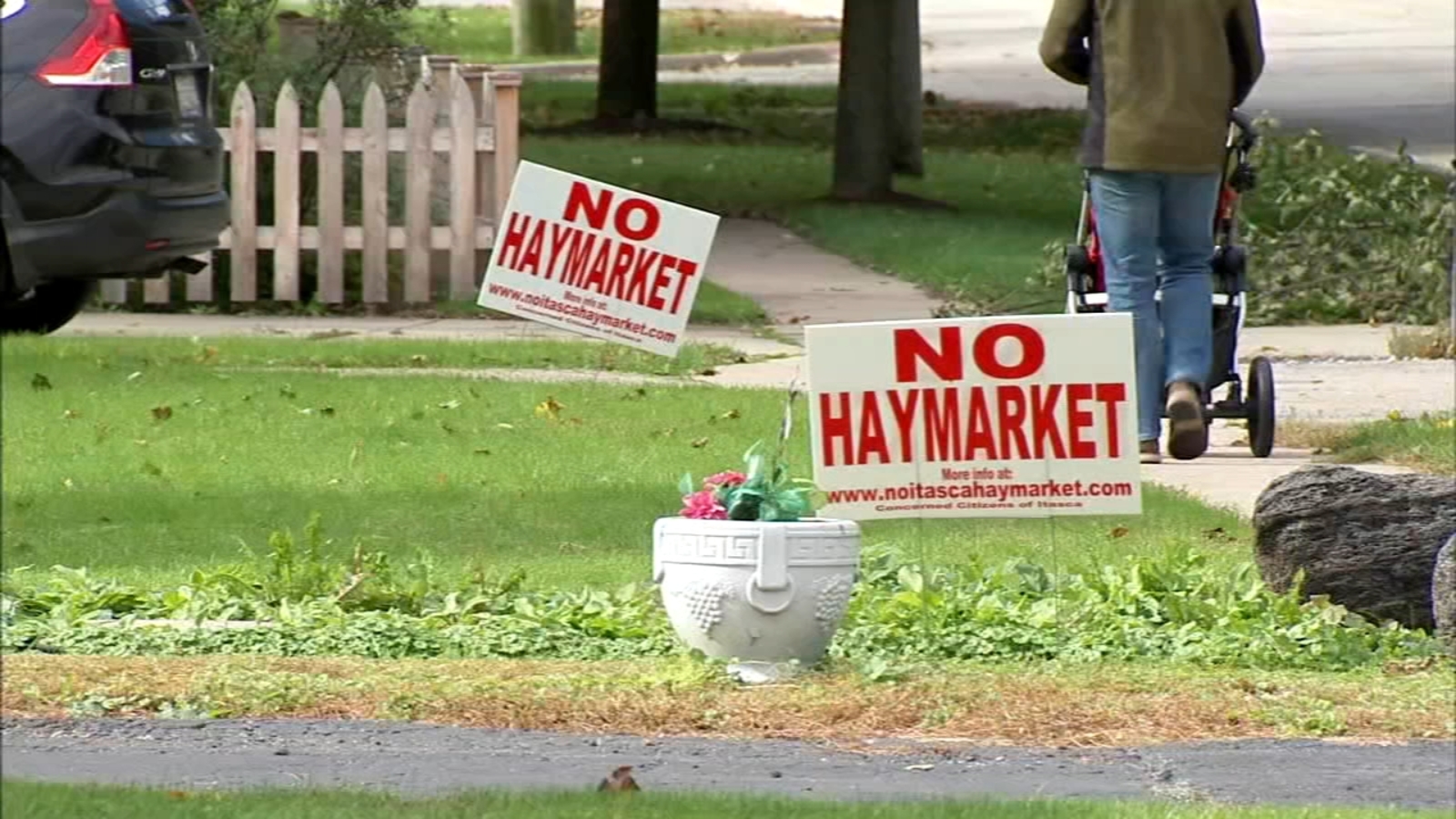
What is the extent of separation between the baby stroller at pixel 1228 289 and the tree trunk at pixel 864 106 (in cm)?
1005

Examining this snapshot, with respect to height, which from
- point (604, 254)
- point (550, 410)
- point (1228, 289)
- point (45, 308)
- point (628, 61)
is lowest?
point (550, 410)

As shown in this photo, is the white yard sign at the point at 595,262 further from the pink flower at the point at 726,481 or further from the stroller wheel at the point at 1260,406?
the stroller wheel at the point at 1260,406

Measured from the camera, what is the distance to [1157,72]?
32.4ft

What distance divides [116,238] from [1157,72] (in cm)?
390

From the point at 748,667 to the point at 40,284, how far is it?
635 centimetres

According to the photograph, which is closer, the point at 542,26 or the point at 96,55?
the point at 96,55

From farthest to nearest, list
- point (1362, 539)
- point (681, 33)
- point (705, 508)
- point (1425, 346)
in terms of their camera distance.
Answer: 1. point (681, 33)
2. point (1425, 346)
3. point (1362, 539)
4. point (705, 508)

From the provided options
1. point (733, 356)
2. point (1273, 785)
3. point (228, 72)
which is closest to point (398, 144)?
point (228, 72)

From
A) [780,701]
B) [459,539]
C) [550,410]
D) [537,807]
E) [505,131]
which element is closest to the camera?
[537,807]

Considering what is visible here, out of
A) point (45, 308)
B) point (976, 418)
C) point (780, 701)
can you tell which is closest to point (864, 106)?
point (45, 308)

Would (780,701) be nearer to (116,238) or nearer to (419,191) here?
(116,238)

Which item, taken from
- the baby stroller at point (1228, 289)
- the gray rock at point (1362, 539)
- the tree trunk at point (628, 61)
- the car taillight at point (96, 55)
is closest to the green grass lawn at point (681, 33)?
the tree trunk at point (628, 61)

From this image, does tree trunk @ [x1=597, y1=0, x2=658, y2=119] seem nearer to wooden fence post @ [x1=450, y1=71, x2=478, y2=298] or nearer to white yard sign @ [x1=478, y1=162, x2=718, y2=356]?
wooden fence post @ [x1=450, y1=71, x2=478, y2=298]

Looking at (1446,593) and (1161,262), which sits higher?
(1161,262)
